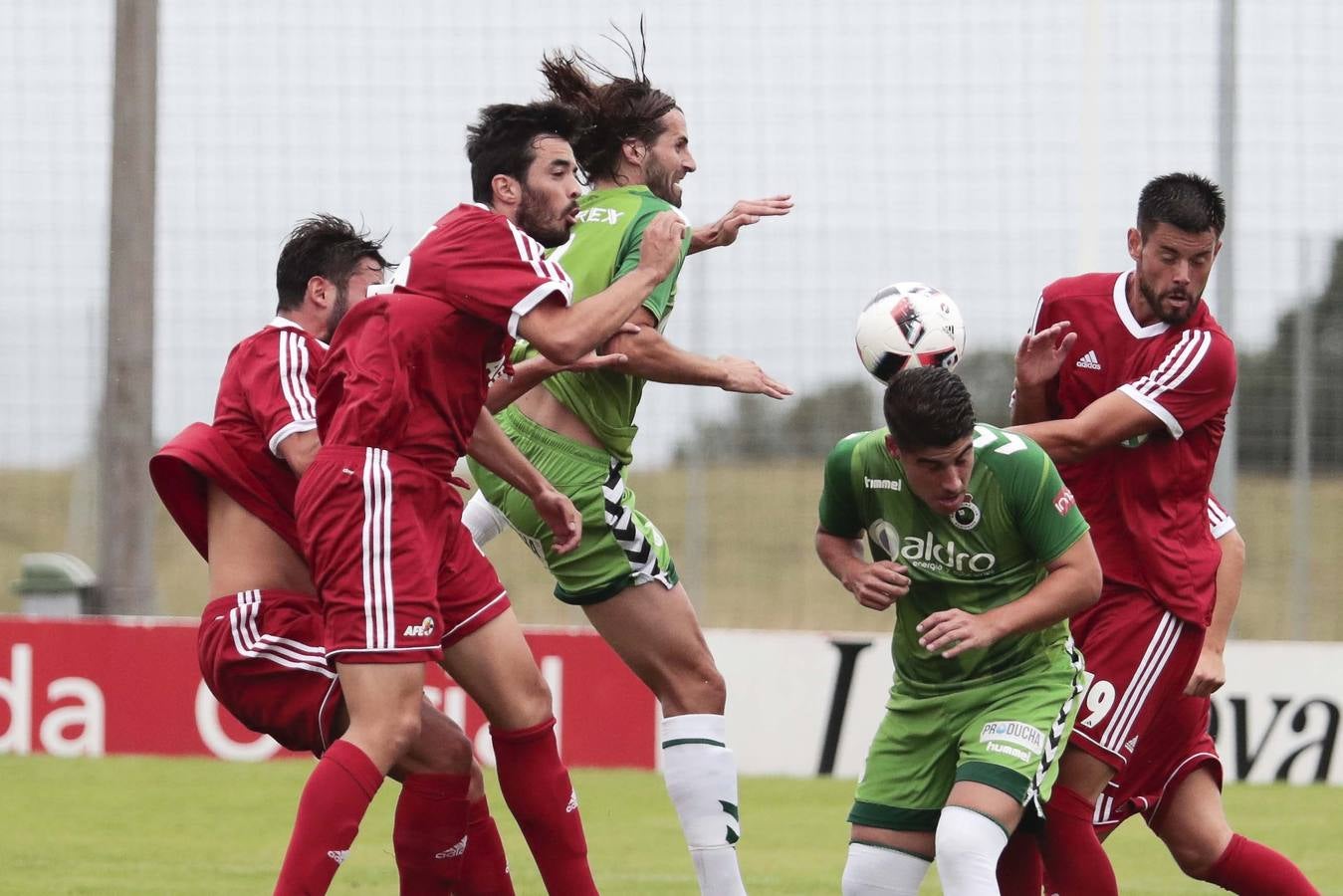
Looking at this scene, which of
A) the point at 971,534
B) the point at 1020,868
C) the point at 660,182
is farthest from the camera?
the point at 660,182

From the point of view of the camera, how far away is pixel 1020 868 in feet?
16.9

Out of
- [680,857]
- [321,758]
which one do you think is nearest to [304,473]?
[321,758]

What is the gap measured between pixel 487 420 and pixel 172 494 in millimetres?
840

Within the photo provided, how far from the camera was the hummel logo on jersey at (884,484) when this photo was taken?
15.7 ft

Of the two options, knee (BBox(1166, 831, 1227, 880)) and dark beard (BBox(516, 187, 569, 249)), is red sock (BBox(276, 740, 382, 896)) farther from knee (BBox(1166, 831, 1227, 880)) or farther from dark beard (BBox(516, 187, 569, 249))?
knee (BBox(1166, 831, 1227, 880))

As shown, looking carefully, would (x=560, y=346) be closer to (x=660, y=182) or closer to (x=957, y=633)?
(x=957, y=633)

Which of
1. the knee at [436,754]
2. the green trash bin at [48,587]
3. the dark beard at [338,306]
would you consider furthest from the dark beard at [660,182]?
the green trash bin at [48,587]

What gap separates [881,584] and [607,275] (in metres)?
1.30

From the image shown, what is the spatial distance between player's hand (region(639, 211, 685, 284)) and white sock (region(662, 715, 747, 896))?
131 centimetres

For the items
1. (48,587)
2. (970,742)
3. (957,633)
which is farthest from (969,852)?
(48,587)

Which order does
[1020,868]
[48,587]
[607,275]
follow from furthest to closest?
[48,587] → [607,275] → [1020,868]

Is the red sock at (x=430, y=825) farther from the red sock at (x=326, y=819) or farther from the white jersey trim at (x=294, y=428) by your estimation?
the white jersey trim at (x=294, y=428)

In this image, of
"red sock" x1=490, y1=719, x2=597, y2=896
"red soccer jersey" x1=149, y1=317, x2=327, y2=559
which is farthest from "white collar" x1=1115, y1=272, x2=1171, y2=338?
"red soccer jersey" x1=149, y1=317, x2=327, y2=559

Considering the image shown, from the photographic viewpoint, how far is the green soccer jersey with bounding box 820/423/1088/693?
465 cm
